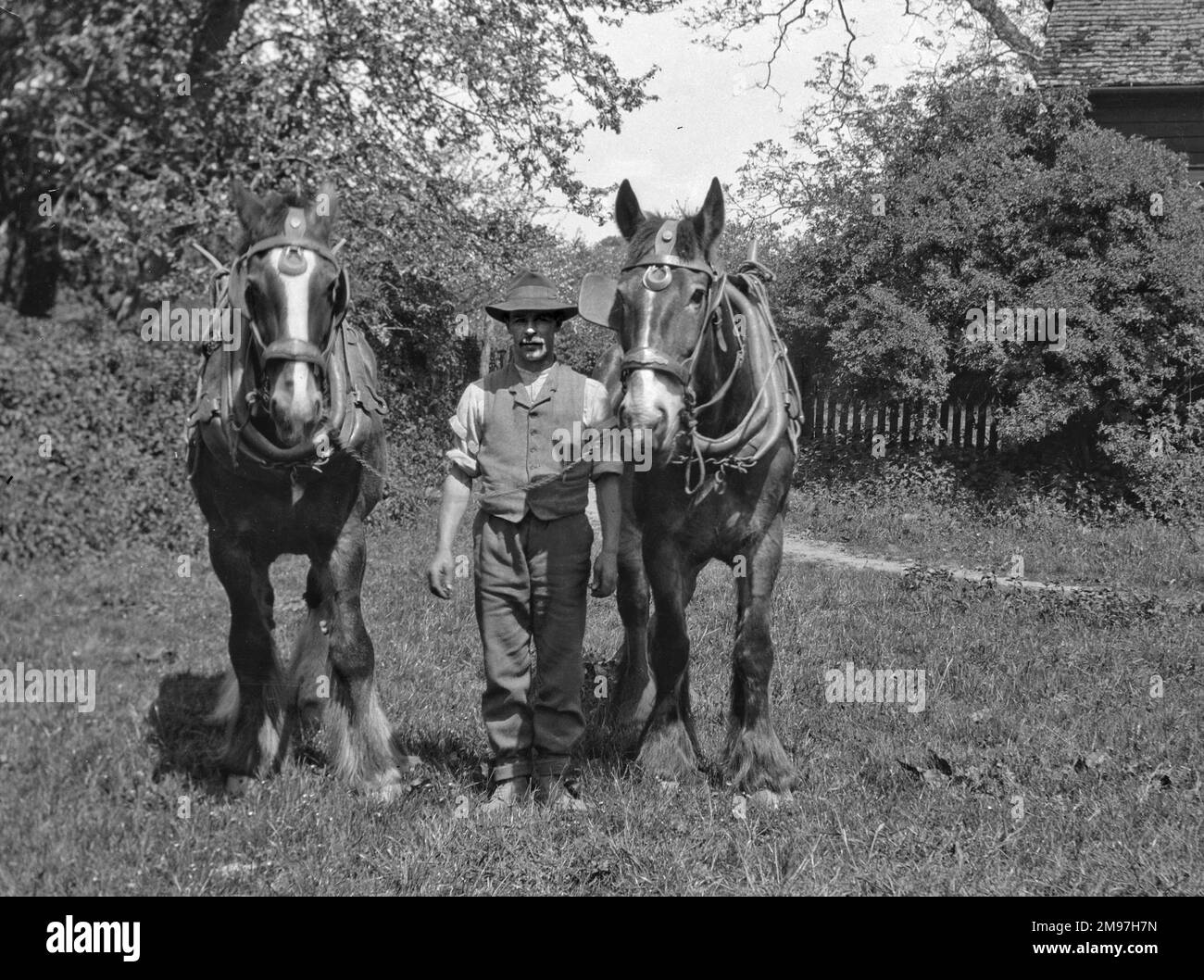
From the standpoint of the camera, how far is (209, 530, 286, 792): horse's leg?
163 inches

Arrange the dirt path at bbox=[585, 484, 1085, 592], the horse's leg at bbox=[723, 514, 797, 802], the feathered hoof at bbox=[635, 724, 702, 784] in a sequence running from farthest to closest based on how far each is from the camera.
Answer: the dirt path at bbox=[585, 484, 1085, 592]
the feathered hoof at bbox=[635, 724, 702, 784]
the horse's leg at bbox=[723, 514, 797, 802]

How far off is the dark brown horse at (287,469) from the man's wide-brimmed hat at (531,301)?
595mm

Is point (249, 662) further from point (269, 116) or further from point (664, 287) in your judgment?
point (269, 116)

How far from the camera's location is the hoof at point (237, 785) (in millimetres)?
4051

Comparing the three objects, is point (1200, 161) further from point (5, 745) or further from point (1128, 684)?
point (5, 745)

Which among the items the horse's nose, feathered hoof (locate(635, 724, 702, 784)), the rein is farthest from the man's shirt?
feathered hoof (locate(635, 724, 702, 784))

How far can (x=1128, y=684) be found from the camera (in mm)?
5613

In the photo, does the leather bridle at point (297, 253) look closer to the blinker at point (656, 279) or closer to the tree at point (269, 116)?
the blinker at point (656, 279)

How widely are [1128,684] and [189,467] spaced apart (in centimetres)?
486

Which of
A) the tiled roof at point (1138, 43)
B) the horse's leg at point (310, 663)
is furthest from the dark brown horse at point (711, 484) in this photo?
the tiled roof at point (1138, 43)

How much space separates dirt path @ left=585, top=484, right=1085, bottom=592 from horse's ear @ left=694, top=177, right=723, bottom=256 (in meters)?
4.57

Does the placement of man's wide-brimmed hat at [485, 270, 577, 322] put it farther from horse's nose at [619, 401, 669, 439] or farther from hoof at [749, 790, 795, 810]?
hoof at [749, 790, 795, 810]
